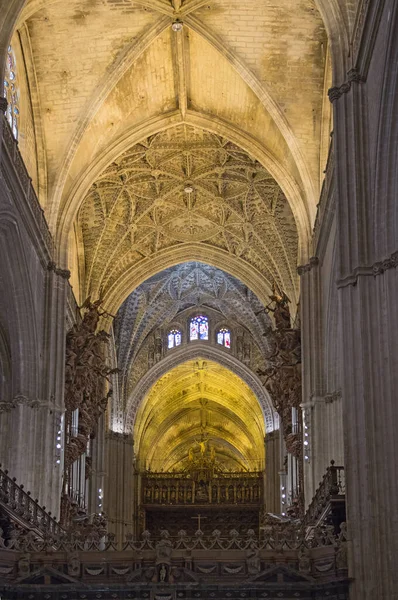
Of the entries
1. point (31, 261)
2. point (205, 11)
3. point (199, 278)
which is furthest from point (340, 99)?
point (199, 278)

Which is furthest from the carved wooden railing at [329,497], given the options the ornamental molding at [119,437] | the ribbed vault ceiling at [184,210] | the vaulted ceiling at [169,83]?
the ornamental molding at [119,437]

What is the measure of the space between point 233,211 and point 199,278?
24.9 ft

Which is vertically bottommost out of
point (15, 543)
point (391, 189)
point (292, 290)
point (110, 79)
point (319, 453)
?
point (15, 543)

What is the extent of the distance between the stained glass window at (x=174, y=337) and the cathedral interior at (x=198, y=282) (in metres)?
0.09

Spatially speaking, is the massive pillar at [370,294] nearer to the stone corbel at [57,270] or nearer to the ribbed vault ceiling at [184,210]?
the stone corbel at [57,270]

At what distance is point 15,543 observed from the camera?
1698cm

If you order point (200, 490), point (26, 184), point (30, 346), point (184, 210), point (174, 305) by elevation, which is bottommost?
point (30, 346)

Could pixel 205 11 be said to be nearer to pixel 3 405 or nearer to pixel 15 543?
pixel 3 405

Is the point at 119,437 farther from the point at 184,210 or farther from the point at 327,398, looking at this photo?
the point at 327,398

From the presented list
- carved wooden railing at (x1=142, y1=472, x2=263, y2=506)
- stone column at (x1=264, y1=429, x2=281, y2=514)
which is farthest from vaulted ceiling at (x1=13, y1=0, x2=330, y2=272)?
carved wooden railing at (x1=142, y1=472, x2=263, y2=506)

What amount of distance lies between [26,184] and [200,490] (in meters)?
25.1

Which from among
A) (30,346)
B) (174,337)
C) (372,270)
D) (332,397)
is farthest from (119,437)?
(372,270)

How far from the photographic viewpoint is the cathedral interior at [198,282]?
16.4m

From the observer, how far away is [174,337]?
44.1 metres
